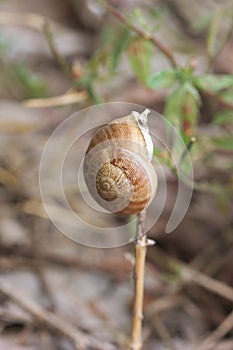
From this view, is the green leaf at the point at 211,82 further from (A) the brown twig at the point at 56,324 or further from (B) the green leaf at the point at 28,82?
(B) the green leaf at the point at 28,82

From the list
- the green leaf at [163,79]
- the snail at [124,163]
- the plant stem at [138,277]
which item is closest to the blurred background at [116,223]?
the green leaf at [163,79]

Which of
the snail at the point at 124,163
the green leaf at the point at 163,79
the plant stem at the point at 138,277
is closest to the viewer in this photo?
the snail at the point at 124,163

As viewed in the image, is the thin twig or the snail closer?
the snail

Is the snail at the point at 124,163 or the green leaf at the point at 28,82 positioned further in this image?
the green leaf at the point at 28,82

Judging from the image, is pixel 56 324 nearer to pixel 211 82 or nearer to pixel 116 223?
pixel 116 223

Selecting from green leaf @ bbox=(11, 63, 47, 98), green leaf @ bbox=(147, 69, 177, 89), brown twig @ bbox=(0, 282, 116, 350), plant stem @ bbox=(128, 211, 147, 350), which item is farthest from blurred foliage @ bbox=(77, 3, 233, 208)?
brown twig @ bbox=(0, 282, 116, 350)

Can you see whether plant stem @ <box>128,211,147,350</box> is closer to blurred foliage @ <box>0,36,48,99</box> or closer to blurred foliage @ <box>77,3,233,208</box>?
blurred foliage @ <box>77,3,233,208</box>

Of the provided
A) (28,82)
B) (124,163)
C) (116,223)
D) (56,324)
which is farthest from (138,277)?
(28,82)
